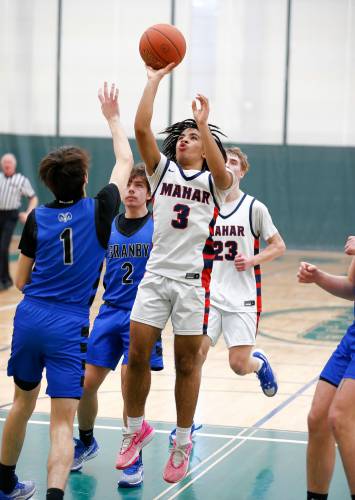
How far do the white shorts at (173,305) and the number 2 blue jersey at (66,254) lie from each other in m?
0.47

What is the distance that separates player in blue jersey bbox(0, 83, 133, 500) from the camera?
503cm

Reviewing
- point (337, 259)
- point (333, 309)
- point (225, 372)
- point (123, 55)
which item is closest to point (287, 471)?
point (225, 372)

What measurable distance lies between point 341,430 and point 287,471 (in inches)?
64.5

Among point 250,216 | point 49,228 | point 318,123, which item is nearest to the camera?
point 49,228

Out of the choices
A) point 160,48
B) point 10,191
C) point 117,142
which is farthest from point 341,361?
point 10,191

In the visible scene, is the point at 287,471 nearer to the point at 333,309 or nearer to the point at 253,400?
the point at 253,400

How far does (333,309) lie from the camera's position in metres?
13.9

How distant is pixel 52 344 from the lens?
502cm

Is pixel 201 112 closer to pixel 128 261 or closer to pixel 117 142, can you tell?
pixel 117 142

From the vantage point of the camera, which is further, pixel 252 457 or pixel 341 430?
pixel 252 457

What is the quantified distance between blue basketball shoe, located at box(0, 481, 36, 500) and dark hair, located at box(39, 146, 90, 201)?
1.70 m

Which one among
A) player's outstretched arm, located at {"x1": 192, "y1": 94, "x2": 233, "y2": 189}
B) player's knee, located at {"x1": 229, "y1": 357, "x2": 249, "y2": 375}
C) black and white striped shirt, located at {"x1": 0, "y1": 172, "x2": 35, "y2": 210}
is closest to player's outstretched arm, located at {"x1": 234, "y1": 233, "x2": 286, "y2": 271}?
player's knee, located at {"x1": 229, "y1": 357, "x2": 249, "y2": 375}

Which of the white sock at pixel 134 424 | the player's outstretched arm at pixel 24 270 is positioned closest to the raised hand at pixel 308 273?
the white sock at pixel 134 424

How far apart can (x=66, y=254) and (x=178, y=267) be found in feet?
2.39
